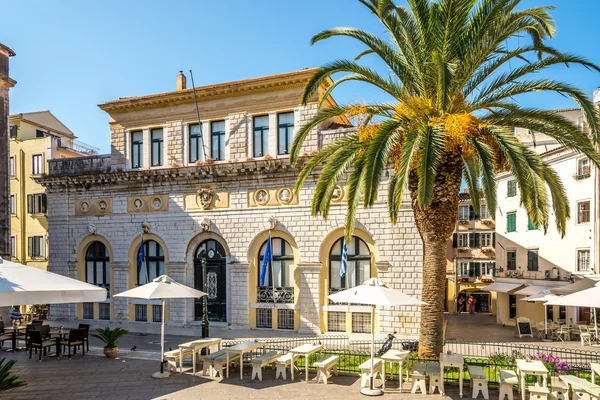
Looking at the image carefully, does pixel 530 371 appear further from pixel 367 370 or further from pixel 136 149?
pixel 136 149

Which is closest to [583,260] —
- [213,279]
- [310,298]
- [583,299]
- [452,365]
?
[310,298]

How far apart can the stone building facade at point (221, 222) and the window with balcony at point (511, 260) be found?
12738 millimetres

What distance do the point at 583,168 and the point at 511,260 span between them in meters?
8.02

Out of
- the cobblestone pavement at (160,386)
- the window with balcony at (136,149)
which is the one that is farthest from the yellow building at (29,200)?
the cobblestone pavement at (160,386)

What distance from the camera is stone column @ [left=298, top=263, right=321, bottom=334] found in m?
21.2

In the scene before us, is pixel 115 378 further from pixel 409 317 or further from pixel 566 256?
pixel 566 256

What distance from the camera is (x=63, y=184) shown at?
2600 centimetres

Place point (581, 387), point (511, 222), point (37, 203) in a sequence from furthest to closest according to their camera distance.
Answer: point (37, 203) → point (511, 222) → point (581, 387)

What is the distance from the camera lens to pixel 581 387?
10.5 meters

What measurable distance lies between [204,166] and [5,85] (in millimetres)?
12351

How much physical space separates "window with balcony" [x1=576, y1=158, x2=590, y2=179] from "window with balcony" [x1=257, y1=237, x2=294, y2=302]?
15.0 metres

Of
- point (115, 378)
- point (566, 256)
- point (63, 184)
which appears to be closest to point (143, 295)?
point (115, 378)

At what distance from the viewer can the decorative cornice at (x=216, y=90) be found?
70.9 ft

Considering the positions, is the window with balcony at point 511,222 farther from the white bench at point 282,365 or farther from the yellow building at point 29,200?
the yellow building at point 29,200
